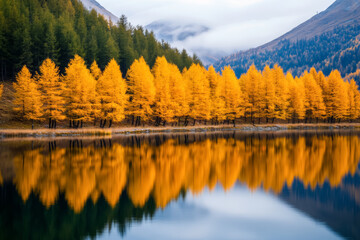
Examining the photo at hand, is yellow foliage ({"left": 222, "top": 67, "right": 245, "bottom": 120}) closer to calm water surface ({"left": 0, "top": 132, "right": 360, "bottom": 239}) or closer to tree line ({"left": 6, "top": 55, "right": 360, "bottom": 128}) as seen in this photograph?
tree line ({"left": 6, "top": 55, "right": 360, "bottom": 128})

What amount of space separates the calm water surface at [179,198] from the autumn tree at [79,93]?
30064 mm

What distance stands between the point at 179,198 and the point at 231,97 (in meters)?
58.7

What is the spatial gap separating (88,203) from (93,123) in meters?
49.2

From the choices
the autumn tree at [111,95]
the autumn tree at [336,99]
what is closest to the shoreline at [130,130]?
the autumn tree at [111,95]

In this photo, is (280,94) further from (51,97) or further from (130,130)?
(51,97)

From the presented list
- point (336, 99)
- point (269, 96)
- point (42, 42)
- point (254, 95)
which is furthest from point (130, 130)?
point (336, 99)

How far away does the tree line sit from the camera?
55656 millimetres

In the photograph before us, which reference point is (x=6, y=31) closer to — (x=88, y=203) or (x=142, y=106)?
(x=142, y=106)

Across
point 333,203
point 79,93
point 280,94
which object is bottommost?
point 333,203

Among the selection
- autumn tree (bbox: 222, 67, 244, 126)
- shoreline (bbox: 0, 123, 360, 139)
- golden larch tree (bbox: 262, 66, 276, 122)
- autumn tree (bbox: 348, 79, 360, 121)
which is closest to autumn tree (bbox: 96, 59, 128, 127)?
shoreline (bbox: 0, 123, 360, 139)

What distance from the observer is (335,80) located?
83062 millimetres

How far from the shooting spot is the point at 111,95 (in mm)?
58938

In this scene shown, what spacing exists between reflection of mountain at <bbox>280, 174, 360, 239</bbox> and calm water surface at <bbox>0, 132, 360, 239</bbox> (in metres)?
0.03

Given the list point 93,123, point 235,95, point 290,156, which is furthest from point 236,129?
point 290,156
